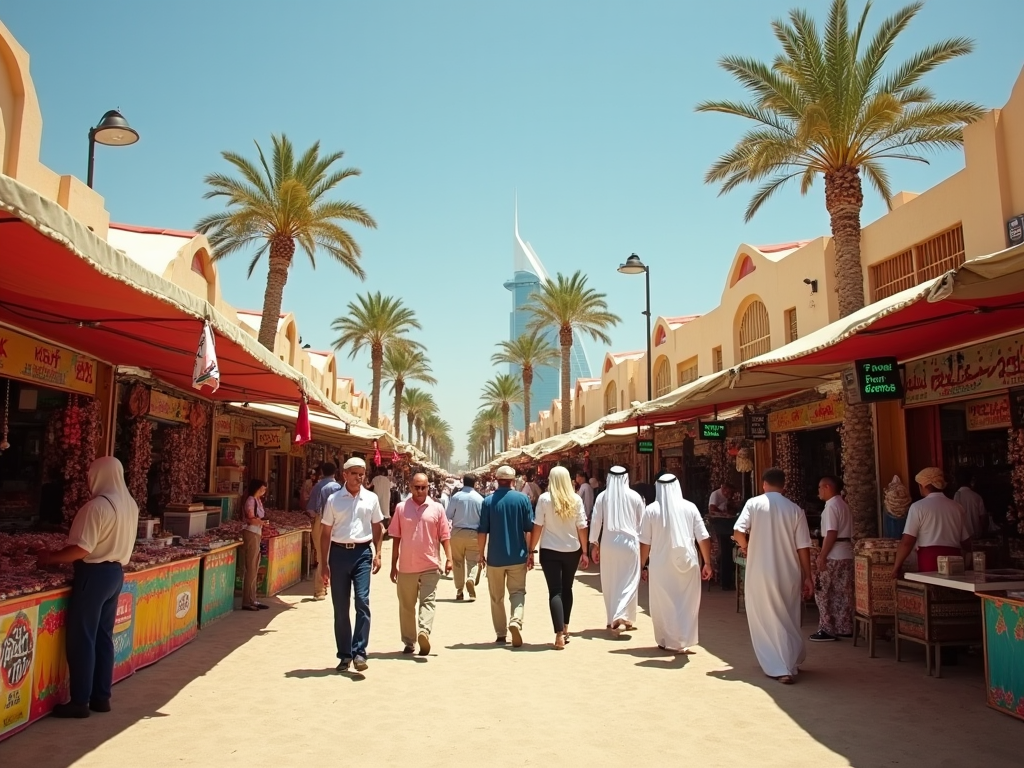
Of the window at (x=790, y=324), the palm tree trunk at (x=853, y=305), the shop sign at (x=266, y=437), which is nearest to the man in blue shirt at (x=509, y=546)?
the palm tree trunk at (x=853, y=305)

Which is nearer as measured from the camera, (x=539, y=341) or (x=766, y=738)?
(x=766, y=738)

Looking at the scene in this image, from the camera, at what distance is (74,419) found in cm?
949

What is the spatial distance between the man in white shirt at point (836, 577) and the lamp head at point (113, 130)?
32.0 ft

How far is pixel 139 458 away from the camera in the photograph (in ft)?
36.7

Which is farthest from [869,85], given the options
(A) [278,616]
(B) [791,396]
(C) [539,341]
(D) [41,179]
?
(C) [539,341]

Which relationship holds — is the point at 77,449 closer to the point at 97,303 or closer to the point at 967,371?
the point at 97,303

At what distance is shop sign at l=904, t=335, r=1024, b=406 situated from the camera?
7965 mm

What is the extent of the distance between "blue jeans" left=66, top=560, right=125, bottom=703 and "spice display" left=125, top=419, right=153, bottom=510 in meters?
5.36

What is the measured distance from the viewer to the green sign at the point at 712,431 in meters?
15.2

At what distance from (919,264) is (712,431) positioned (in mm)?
4700

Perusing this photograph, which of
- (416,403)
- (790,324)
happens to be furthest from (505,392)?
(790,324)

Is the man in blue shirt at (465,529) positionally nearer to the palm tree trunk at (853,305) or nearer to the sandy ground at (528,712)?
the sandy ground at (528,712)

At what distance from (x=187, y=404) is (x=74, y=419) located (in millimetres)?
3747

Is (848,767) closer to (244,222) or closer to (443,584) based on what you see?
(443,584)
